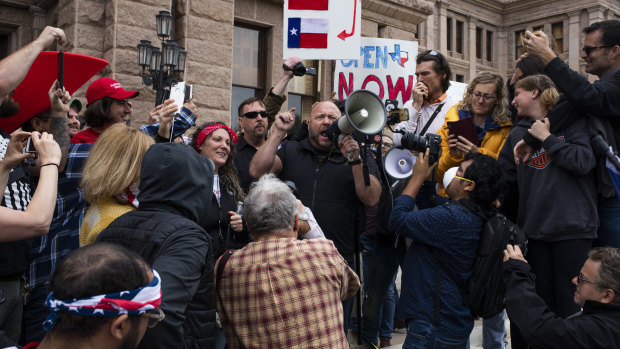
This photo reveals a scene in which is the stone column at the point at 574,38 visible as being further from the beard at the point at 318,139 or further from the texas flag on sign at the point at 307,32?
the beard at the point at 318,139

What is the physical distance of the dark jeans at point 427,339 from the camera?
2.97 meters

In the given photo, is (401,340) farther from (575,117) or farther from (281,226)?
(281,226)

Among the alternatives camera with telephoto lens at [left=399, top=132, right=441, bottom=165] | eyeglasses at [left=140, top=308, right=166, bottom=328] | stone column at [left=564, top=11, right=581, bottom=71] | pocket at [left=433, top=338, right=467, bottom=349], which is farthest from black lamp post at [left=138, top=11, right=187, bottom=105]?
stone column at [left=564, top=11, right=581, bottom=71]

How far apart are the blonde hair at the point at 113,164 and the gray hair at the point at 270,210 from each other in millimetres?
530

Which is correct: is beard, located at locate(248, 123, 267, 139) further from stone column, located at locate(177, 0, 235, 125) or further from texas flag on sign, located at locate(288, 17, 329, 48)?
stone column, located at locate(177, 0, 235, 125)

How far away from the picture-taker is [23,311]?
280cm

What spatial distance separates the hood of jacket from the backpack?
1.63 meters

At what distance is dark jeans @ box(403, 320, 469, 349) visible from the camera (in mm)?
2967

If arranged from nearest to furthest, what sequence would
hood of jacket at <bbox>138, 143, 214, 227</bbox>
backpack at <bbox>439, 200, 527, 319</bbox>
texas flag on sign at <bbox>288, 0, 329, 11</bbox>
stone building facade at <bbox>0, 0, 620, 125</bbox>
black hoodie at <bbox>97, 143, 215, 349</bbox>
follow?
black hoodie at <bbox>97, 143, 215, 349</bbox> < hood of jacket at <bbox>138, 143, 214, 227</bbox> < backpack at <bbox>439, 200, 527, 319</bbox> < texas flag on sign at <bbox>288, 0, 329, 11</bbox> < stone building facade at <bbox>0, 0, 620, 125</bbox>

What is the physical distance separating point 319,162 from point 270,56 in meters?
5.88

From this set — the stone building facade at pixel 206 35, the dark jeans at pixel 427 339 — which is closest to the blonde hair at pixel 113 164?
the dark jeans at pixel 427 339

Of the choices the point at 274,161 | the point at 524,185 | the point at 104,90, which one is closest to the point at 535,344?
the point at 524,185

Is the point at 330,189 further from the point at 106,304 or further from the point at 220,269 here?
the point at 106,304

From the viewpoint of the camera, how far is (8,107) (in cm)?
A: 275
